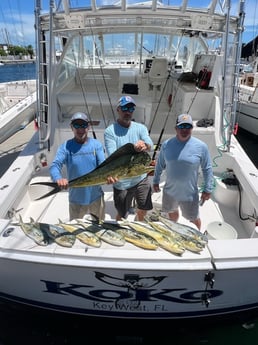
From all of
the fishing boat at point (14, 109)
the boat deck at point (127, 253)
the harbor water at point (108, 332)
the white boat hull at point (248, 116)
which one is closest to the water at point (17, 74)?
the fishing boat at point (14, 109)

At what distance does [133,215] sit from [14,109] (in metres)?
4.94

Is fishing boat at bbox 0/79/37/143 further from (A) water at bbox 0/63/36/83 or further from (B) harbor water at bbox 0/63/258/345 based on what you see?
(A) water at bbox 0/63/36/83

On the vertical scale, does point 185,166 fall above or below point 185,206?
above

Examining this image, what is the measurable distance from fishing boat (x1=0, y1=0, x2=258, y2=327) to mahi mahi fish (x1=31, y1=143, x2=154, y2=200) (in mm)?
477

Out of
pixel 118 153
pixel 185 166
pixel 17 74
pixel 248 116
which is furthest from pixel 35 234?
pixel 17 74

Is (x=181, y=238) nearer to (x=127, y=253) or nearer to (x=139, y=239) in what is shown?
(x=139, y=239)

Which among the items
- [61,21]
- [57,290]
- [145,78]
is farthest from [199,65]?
[57,290]

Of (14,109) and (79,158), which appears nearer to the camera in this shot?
(79,158)

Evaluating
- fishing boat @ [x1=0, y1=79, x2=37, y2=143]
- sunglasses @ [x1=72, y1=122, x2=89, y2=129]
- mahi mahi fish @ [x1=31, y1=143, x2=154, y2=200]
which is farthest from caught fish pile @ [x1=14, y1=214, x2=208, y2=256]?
fishing boat @ [x1=0, y1=79, x2=37, y2=143]

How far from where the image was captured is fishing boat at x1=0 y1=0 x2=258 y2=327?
82.5 inches

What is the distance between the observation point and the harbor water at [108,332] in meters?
2.57

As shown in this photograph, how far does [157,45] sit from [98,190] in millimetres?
6151

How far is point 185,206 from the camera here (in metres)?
2.89

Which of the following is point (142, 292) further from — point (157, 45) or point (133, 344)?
point (157, 45)
